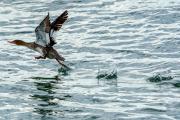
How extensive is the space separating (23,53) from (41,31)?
11.4ft

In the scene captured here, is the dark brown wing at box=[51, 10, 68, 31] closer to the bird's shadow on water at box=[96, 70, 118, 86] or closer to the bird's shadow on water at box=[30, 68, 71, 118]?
the bird's shadow on water at box=[30, 68, 71, 118]

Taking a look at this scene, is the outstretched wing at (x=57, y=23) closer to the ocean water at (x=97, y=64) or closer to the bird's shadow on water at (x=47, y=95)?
the bird's shadow on water at (x=47, y=95)

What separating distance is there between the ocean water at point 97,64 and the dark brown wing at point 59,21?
159cm

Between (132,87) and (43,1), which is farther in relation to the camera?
(43,1)

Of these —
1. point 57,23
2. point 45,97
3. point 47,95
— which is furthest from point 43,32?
point 45,97

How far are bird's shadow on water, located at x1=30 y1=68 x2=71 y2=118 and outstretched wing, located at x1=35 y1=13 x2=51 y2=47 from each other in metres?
1.07

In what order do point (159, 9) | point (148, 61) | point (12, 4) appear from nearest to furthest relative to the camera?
1. point (148, 61)
2. point (159, 9)
3. point (12, 4)

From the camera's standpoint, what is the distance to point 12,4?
1141 inches

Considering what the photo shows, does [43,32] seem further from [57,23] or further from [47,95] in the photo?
[47,95]

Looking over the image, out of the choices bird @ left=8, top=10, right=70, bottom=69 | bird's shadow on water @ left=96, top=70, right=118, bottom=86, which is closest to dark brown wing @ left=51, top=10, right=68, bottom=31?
bird @ left=8, top=10, right=70, bottom=69

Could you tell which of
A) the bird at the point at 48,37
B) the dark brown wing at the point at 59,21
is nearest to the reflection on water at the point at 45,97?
the bird at the point at 48,37

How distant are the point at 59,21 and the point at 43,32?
2.22ft

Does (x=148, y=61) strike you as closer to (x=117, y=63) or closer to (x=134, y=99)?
(x=117, y=63)

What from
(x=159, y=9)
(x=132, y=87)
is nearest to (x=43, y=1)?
(x=159, y=9)
